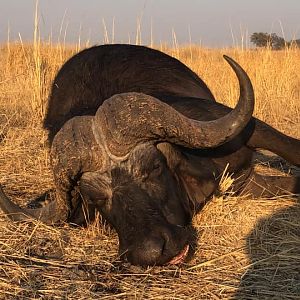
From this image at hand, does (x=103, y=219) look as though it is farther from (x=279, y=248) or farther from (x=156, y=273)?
(x=279, y=248)

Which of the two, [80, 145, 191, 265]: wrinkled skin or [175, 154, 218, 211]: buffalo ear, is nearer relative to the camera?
[80, 145, 191, 265]: wrinkled skin

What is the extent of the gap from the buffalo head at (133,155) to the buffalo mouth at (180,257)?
0.8 inches

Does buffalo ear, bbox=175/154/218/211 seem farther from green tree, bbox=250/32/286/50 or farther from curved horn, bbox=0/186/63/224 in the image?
green tree, bbox=250/32/286/50

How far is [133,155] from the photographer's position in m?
3.06

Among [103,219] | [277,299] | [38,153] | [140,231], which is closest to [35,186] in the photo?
[38,153]

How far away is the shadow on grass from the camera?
2447 millimetres

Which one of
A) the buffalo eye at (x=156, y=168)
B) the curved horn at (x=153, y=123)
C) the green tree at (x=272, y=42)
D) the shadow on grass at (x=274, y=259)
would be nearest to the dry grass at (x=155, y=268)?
the shadow on grass at (x=274, y=259)

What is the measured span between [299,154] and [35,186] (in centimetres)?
216

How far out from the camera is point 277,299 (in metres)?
2.36

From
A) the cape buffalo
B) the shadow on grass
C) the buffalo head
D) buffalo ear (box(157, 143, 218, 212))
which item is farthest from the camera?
buffalo ear (box(157, 143, 218, 212))

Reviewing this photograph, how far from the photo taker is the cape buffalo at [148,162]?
2797 mm

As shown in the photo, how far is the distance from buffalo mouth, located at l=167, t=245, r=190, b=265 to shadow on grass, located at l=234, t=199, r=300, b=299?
32 centimetres

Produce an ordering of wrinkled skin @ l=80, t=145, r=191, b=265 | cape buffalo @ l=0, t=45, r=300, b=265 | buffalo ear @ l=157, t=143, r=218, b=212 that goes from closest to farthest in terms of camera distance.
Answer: wrinkled skin @ l=80, t=145, r=191, b=265 < cape buffalo @ l=0, t=45, r=300, b=265 < buffalo ear @ l=157, t=143, r=218, b=212

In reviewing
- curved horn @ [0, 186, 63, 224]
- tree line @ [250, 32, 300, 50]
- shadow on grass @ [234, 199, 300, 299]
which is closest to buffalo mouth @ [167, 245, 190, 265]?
shadow on grass @ [234, 199, 300, 299]
